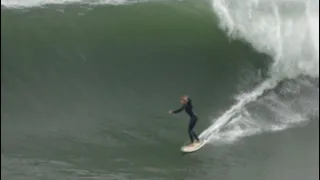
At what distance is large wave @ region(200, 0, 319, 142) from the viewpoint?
554 inches

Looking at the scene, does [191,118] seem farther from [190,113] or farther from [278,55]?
[278,55]

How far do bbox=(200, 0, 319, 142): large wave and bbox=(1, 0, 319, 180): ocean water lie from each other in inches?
1.5

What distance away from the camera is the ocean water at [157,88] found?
35.0 ft

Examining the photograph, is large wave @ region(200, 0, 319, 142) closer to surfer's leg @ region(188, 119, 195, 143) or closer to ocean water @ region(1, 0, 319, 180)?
ocean water @ region(1, 0, 319, 180)

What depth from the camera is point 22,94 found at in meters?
11.8

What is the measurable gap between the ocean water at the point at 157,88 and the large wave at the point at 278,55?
38 mm

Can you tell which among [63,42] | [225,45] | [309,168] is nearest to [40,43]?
[63,42]

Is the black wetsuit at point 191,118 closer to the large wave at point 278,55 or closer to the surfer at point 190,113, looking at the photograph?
the surfer at point 190,113

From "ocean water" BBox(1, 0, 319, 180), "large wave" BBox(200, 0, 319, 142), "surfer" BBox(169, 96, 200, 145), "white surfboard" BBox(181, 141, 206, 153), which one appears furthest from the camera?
"large wave" BBox(200, 0, 319, 142)

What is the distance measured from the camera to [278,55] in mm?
16750

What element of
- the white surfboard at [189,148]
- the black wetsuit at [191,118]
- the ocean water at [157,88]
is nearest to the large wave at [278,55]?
the ocean water at [157,88]

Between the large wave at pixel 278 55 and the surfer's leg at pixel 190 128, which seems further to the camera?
the large wave at pixel 278 55

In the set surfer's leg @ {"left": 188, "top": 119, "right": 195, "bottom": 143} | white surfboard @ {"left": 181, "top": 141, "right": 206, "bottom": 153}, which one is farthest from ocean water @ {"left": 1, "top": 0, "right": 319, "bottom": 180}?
surfer's leg @ {"left": 188, "top": 119, "right": 195, "bottom": 143}

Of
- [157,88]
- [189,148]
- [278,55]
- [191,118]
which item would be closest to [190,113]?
[191,118]
